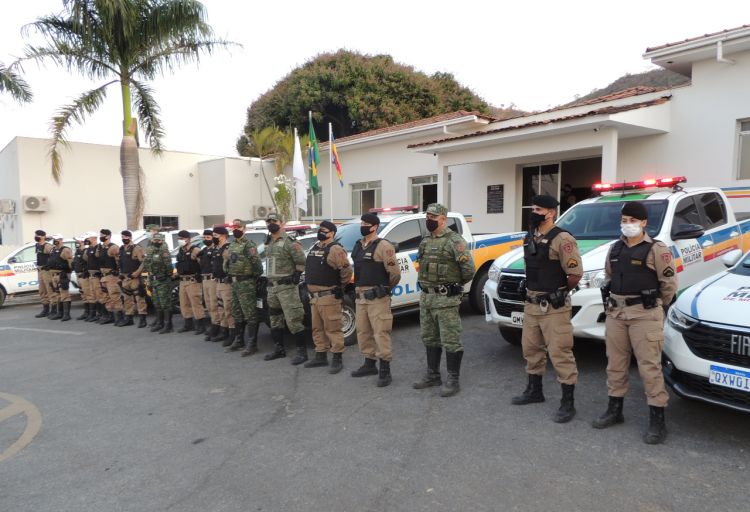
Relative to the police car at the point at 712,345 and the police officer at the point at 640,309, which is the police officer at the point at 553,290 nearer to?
the police officer at the point at 640,309

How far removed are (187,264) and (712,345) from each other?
6982 millimetres

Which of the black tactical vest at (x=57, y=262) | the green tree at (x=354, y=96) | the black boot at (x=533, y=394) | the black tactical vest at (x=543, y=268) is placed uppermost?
the green tree at (x=354, y=96)

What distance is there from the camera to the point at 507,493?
3.05 metres

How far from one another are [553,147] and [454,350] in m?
7.46

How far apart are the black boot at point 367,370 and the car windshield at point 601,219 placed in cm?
279

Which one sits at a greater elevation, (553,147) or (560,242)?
(553,147)

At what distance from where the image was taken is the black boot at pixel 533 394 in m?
4.45

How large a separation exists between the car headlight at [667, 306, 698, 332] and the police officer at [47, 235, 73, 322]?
35.2ft

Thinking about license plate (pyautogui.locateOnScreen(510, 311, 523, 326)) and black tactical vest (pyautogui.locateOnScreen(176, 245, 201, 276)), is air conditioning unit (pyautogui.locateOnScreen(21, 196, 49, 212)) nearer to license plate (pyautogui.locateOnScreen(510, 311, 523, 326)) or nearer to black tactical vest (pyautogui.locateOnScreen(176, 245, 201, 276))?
black tactical vest (pyautogui.locateOnScreen(176, 245, 201, 276))

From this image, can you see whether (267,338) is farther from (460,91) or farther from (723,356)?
(460,91)

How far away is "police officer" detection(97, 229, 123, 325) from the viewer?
9.53 metres

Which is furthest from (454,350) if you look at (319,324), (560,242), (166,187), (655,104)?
(166,187)

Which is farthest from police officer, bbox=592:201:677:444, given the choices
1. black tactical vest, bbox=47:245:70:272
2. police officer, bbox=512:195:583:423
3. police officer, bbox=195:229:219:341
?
black tactical vest, bbox=47:245:70:272

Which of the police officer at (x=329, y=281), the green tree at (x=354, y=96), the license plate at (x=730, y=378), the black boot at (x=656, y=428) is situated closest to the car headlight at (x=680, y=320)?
the license plate at (x=730, y=378)
